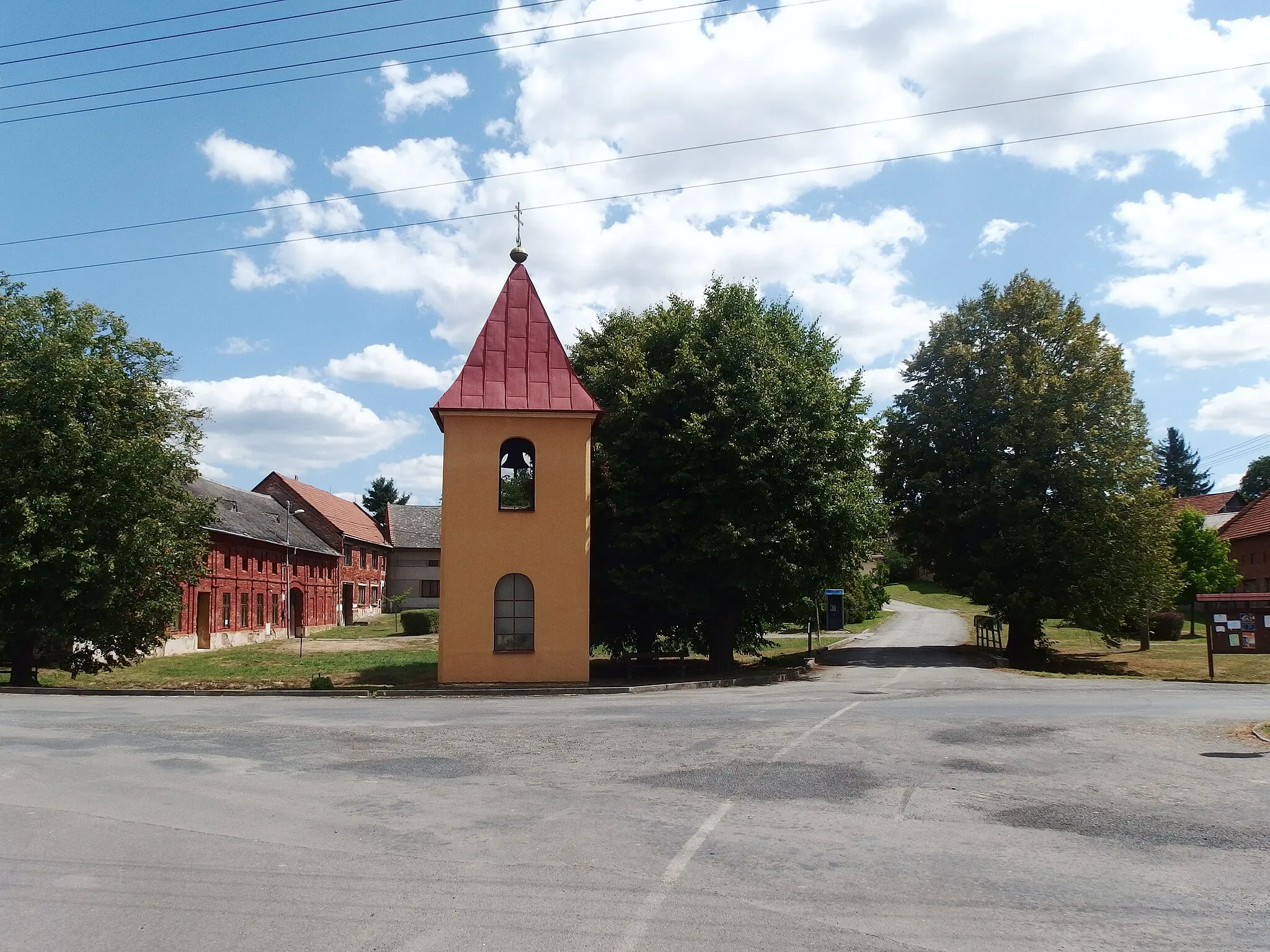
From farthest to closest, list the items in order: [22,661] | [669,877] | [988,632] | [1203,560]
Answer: [1203,560] → [988,632] → [22,661] → [669,877]

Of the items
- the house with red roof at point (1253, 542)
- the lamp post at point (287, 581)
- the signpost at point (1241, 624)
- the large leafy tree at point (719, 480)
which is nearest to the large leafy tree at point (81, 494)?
the large leafy tree at point (719, 480)

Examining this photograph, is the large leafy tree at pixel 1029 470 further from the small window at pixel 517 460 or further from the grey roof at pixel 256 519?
the grey roof at pixel 256 519

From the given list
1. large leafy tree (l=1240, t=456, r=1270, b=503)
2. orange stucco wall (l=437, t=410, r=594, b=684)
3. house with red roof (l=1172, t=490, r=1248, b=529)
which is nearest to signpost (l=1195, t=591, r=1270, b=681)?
orange stucco wall (l=437, t=410, r=594, b=684)

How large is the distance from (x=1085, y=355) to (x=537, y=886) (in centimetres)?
3121

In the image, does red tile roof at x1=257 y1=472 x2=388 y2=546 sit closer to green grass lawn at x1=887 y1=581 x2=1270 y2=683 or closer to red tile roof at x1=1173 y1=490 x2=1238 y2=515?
green grass lawn at x1=887 y1=581 x2=1270 y2=683

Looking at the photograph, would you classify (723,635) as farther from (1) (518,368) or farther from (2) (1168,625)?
(2) (1168,625)

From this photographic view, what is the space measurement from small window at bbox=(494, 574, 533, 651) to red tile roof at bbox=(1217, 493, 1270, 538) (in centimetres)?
5024

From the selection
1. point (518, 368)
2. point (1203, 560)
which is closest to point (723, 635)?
point (518, 368)

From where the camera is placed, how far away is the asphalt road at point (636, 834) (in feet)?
17.9

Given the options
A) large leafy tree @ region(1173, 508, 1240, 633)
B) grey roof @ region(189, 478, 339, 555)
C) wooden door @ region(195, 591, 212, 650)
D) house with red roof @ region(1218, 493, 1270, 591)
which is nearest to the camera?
wooden door @ region(195, 591, 212, 650)

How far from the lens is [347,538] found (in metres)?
66.3

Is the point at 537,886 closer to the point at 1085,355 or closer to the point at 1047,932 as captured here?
the point at 1047,932

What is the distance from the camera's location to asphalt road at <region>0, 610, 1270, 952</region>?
17.9 ft

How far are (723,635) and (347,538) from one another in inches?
1804
